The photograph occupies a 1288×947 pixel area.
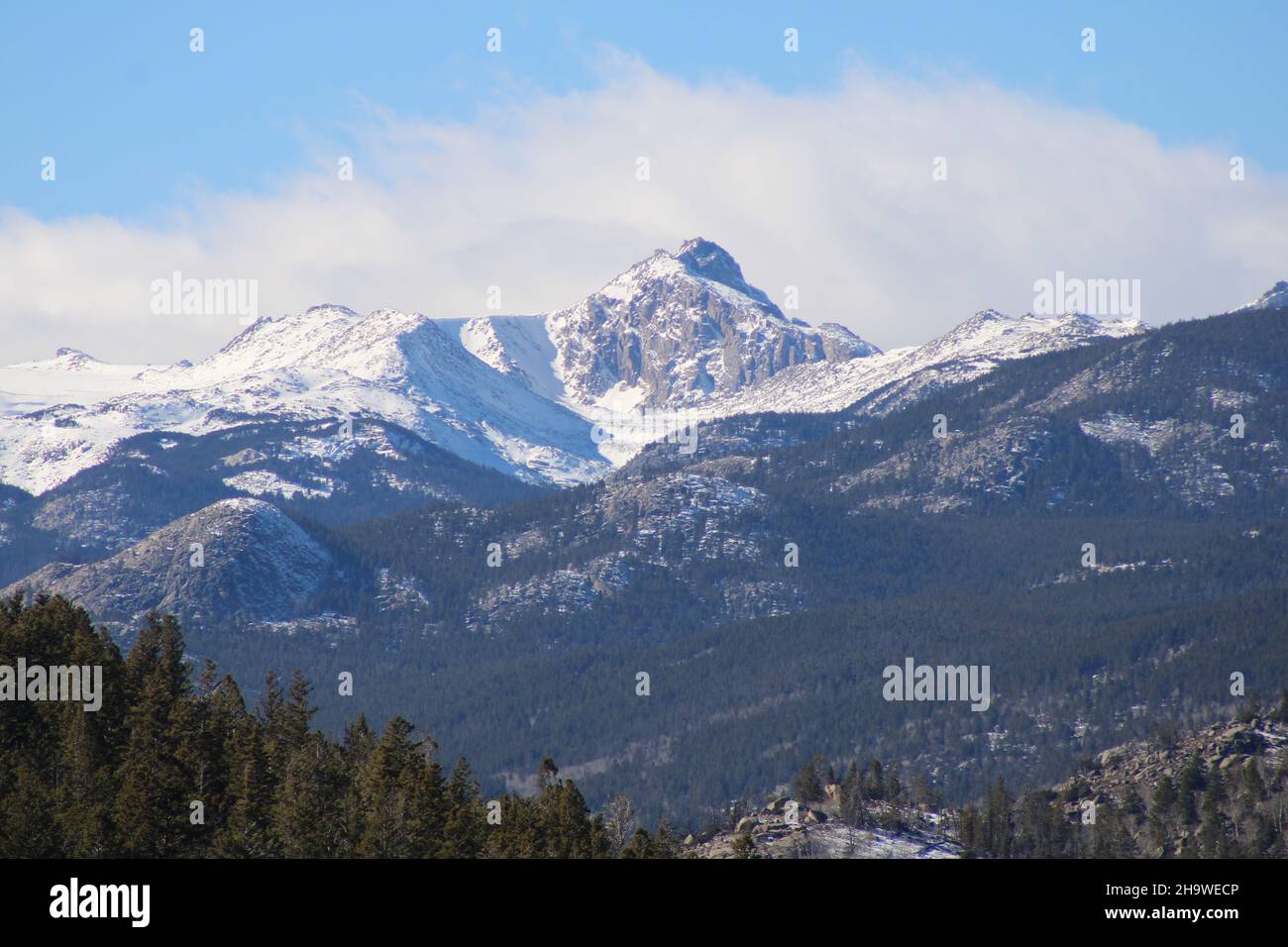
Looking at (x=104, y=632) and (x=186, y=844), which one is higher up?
(x=104, y=632)

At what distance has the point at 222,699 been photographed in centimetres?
15025

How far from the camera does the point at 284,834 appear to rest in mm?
116375

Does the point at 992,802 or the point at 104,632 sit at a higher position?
the point at 104,632

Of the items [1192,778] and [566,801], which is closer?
[566,801]

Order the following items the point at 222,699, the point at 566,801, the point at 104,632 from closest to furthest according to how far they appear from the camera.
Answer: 1. the point at 566,801
2. the point at 222,699
3. the point at 104,632

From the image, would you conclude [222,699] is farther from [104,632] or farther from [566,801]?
[566,801]
